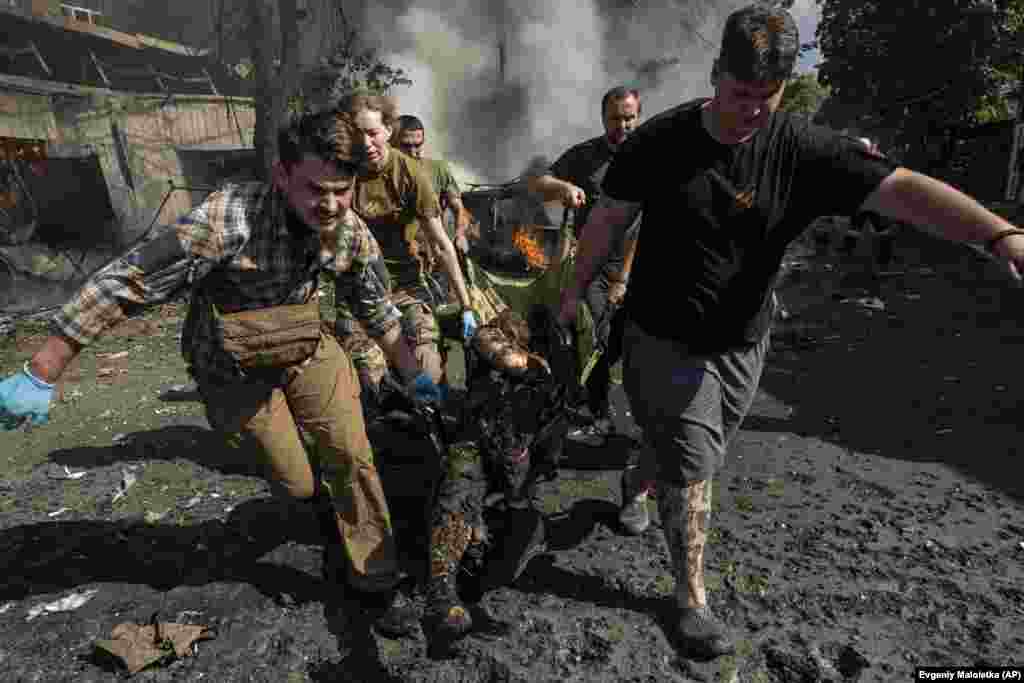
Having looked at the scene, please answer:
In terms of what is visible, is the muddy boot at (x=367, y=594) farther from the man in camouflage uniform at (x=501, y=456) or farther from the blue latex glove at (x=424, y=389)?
the blue latex glove at (x=424, y=389)

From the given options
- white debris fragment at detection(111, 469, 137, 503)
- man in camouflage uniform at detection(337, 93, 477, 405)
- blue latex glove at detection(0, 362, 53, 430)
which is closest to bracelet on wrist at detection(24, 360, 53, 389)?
blue latex glove at detection(0, 362, 53, 430)

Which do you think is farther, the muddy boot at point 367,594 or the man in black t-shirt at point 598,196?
the man in black t-shirt at point 598,196

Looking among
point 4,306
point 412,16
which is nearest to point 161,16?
point 412,16

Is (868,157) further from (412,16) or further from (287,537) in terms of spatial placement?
(412,16)

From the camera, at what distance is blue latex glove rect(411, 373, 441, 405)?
2871 mm

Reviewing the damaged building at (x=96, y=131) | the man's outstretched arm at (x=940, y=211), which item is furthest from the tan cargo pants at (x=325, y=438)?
the damaged building at (x=96, y=131)

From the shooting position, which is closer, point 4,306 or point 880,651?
point 880,651

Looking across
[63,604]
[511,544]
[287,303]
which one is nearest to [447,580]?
[511,544]

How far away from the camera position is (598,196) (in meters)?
4.20

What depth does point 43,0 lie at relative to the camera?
15742mm

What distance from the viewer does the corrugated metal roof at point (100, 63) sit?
13.0 meters

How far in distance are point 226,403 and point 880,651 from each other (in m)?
2.61

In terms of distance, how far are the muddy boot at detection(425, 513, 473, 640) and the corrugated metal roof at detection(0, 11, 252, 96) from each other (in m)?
14.7

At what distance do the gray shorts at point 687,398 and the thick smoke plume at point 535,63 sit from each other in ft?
88.4
